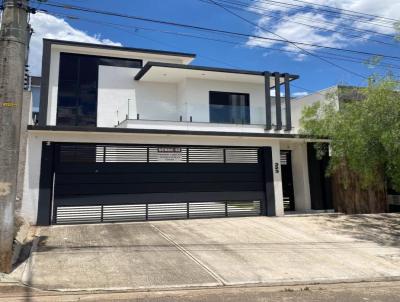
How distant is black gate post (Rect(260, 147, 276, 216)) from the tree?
2467mm

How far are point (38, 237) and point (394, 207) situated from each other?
15.1 meters

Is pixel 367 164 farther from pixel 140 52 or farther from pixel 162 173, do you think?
pixel 140 52

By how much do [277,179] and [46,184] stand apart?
343 inches

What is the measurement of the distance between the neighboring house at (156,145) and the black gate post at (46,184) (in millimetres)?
31

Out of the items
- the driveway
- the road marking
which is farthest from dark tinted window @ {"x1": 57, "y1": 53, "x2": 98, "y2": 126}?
the road marking

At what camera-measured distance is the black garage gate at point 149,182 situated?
1279 cm

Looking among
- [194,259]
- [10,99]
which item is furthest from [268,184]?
[10,99]

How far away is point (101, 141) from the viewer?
13.4 m

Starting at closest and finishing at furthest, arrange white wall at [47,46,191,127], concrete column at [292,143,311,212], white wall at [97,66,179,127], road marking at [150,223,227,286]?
road marking at [150,223,227,286], concrete column at [292,143,311,212], white wall at [47,46,191,127], white wall at [97,66,179,127]

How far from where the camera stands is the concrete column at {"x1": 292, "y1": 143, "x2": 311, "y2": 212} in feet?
55.9

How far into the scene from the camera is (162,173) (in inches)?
555

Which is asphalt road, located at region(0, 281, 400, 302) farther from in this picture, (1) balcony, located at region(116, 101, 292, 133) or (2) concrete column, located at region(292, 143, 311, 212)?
(1) balcony, located at region(116, 101, 292, 133)

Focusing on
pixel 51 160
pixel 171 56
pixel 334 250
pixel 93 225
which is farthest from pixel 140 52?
pixel 334 250

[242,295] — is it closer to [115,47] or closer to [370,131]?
[370,131]
